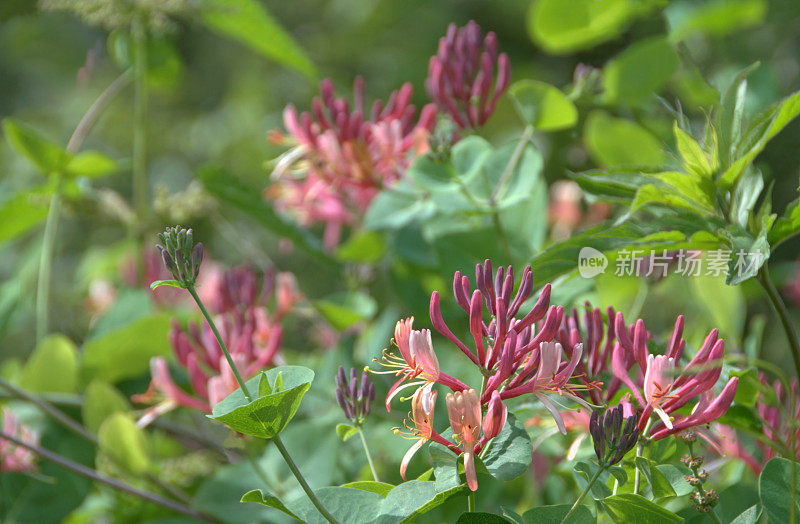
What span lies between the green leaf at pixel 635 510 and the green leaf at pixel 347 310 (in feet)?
1.26

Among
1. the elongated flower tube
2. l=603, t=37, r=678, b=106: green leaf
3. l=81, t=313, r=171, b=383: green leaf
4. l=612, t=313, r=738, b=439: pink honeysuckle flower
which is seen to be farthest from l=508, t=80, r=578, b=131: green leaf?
l=81, t=313, r=171, b=383: green leaf

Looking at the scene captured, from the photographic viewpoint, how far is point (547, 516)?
0.40 meters

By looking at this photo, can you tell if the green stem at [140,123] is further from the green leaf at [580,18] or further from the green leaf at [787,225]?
the green leaf at [787,225]

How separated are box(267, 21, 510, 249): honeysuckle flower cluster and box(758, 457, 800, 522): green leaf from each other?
1.17ft

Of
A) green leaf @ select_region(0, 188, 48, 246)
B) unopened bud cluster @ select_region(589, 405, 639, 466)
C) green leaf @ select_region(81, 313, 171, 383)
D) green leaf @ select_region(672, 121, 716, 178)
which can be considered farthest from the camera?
green leaf @ select_region(0, 188, 48, 246)

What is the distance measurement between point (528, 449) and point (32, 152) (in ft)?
2.04

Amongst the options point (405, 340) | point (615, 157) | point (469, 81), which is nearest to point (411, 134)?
point (469, 81)

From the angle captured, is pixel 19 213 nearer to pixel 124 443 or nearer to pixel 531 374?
pixel 124 443

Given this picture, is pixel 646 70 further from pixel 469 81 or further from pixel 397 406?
pixel 397 406

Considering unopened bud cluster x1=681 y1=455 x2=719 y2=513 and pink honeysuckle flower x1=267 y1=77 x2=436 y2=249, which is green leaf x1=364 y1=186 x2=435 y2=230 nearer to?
pink honeysuckle flower x1=267 y1=77 x2=436 y2=249

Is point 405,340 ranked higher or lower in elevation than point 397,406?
higher

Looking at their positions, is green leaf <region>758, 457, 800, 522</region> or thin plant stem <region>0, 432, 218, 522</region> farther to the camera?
thin plant stem <region>0, 432, 218, 522</region>

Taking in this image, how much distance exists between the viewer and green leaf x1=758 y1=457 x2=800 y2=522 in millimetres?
404

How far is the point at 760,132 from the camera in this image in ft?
1.51
